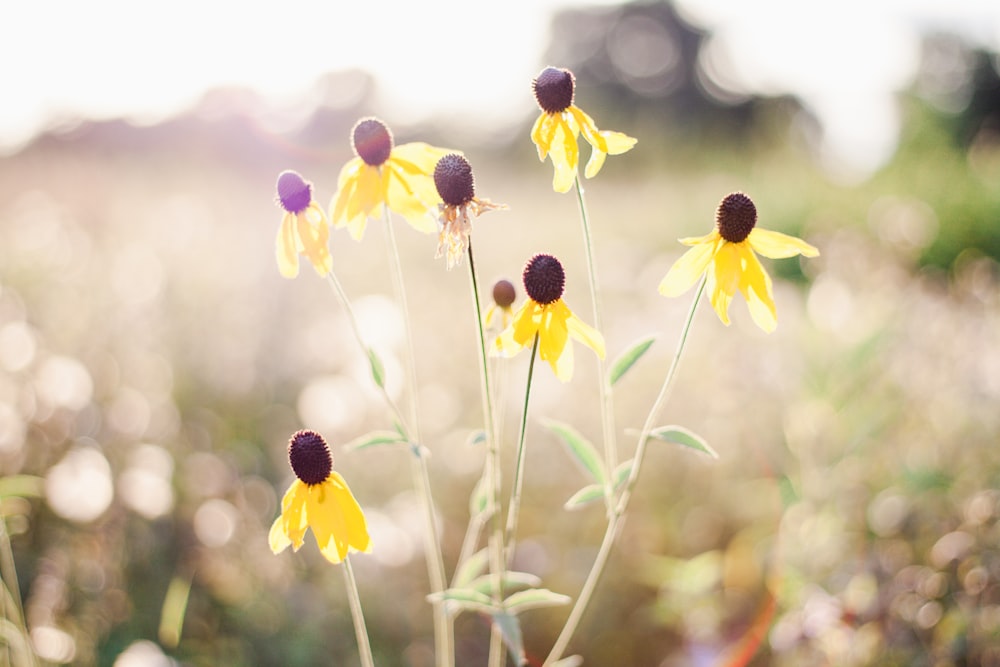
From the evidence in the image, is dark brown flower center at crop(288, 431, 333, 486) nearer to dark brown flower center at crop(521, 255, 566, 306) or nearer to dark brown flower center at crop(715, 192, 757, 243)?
dark brown flower center at crop(521, 255, 566, 306)

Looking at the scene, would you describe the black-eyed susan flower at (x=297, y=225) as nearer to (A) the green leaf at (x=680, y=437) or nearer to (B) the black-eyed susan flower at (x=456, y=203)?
(B) the black-eyed susan flower at (x=456, y=203)

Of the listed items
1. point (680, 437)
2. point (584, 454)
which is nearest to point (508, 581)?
point (584, 454)

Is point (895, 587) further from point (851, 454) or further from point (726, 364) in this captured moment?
point (726, 364)

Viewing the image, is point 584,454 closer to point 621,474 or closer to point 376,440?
point 621,474

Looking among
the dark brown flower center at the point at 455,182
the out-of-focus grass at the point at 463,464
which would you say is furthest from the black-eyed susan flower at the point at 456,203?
the out-of-focus grass at the point at 463,464

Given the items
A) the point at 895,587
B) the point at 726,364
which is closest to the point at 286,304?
the point at 726,364

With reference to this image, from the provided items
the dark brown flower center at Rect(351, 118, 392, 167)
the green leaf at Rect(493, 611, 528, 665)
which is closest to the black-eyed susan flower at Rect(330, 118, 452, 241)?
the dark brown flower center at Rect(351, 118, 392, 167)
